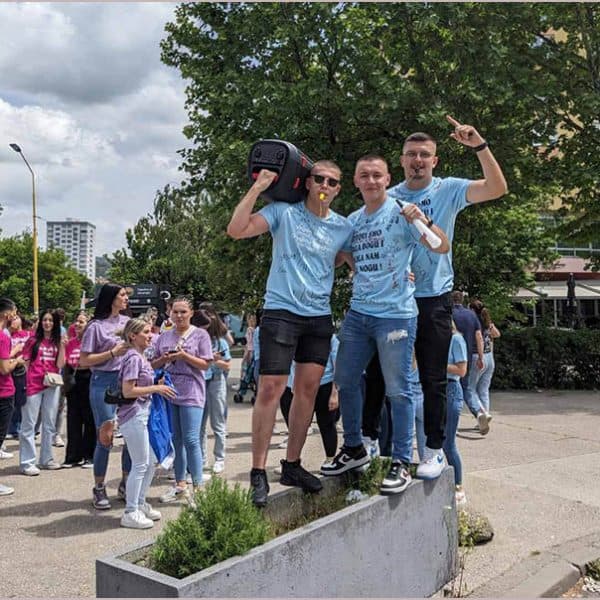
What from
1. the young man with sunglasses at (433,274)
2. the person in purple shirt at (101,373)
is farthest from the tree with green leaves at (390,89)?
the young man with sunglasses at (433,274)

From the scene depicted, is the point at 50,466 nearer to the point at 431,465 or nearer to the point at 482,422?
the point at 431,465

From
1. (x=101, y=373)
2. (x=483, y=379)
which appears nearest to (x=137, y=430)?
(x=101, y=373)

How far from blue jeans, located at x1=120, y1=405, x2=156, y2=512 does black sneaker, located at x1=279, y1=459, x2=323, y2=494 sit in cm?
181

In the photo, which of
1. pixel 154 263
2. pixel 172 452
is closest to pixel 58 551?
pixel 172 452

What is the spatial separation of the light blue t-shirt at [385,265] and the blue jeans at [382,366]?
79 millimetres

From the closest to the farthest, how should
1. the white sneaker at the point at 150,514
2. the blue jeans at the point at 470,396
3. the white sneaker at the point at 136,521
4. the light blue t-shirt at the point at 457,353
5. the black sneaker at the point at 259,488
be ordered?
the black sneaker at the point at 259,488, the white sneaker at the point at 136,521, the white sneaker at the point at 150,514, the light blue t-shirt at the point at 457,353, the blue jeans at the point at 470,396

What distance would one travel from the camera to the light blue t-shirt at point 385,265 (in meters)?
3.75

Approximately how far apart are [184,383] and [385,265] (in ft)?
8.74

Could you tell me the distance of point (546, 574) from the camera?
420 centimetres

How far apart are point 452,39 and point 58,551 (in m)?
11.7

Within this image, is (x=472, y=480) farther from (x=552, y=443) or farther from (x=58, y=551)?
(x=58, y=551)

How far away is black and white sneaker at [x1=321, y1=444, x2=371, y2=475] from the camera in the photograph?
3992 mm

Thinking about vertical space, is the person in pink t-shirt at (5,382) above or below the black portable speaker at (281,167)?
below

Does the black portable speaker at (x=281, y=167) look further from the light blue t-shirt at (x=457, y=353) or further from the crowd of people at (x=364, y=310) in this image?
the light blue t-shirt at (x=457, y=353)
